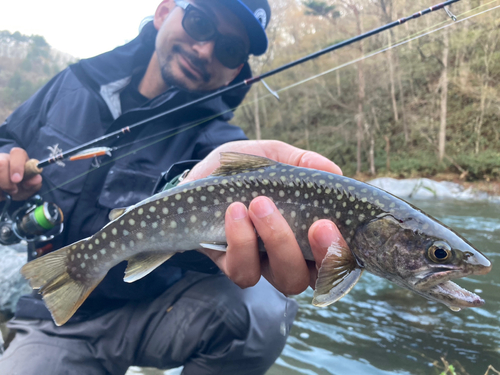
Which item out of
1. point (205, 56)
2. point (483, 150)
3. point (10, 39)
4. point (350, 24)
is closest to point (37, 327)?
point (205, 56)

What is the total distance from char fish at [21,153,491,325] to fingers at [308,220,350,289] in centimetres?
5

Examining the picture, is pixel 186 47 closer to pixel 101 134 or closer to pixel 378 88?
pixel 101 134

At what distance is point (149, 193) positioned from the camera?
2.58m

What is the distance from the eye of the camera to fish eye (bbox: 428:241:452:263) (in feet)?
4.16

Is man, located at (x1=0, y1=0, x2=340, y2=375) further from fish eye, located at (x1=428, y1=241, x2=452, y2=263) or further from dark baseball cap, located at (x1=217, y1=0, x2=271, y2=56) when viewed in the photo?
fish eye, located at (x1=428, y1=241, x2=452, y2=263)

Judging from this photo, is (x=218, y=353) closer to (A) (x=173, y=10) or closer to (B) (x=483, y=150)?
(A) (x=173, y=10)

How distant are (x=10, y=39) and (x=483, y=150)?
2561 centimetres

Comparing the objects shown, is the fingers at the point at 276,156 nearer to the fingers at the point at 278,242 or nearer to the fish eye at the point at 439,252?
the fingers at the point at 278,242

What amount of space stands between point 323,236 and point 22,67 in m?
20.0

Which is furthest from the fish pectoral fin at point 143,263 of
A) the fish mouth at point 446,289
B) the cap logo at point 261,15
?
the cap logo at point 261,15

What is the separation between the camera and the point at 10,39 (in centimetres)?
2012

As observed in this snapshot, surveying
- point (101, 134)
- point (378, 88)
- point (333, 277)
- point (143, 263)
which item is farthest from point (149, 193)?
point (378, 88)

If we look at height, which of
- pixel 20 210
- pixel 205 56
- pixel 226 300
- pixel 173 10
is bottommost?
pixel 226 300

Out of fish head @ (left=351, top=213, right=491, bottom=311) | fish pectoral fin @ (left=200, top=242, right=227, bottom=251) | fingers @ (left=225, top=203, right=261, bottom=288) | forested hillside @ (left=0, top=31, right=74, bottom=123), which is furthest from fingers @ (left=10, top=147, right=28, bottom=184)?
forested hillside @ (left=0, top=31, right=74, bottom=123)
